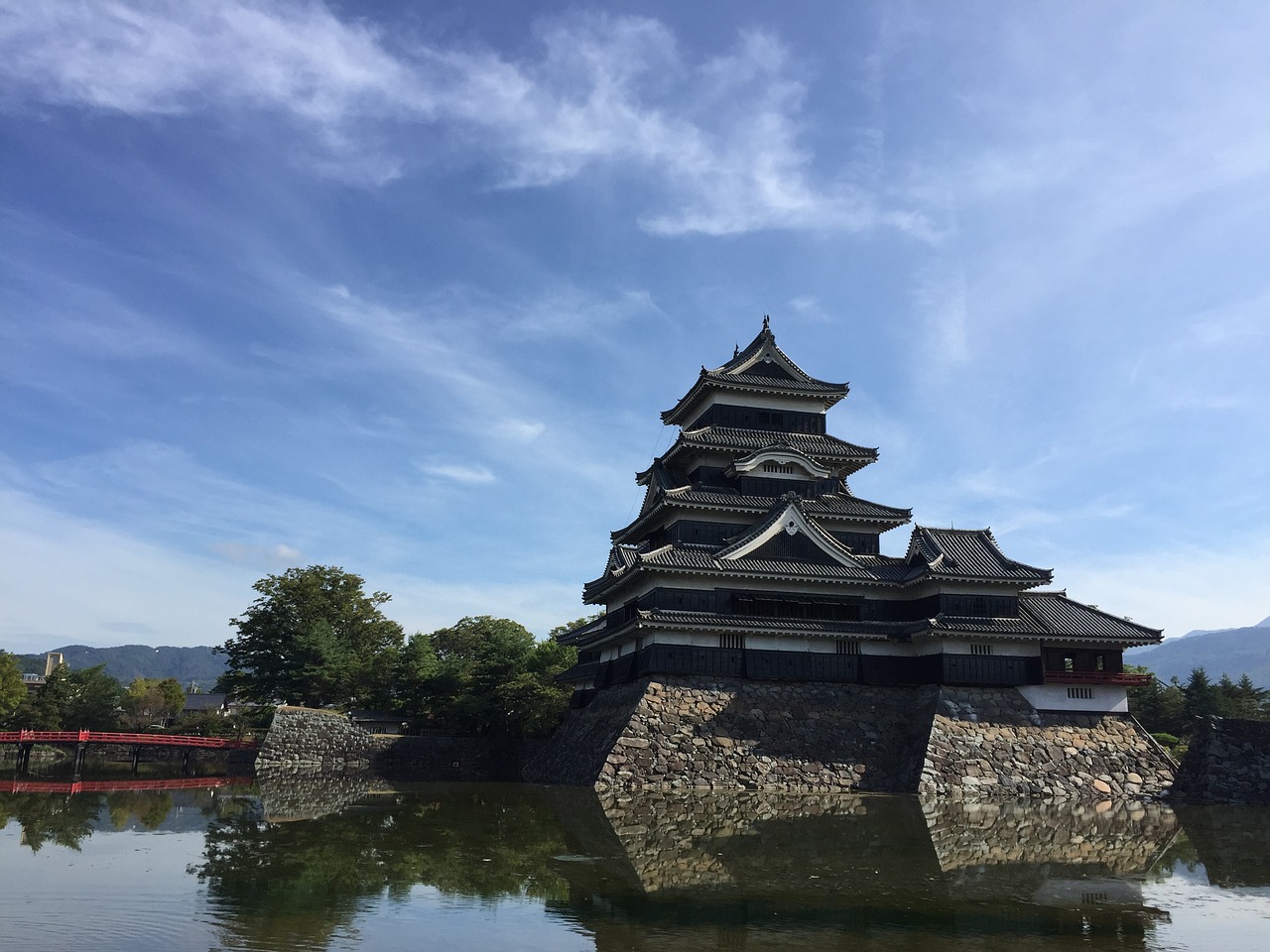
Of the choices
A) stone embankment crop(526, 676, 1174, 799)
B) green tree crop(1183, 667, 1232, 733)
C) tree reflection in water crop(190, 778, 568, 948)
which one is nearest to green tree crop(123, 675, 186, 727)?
stone embankment crop(526, 676, 1174, 799)

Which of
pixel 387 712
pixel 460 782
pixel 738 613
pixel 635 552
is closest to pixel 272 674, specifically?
pixel 387 712

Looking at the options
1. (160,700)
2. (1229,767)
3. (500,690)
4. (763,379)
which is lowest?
(1229,767)

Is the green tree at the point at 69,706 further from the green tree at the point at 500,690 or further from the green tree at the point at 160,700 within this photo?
the green tree at the point at 500,690

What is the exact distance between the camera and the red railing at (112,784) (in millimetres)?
32844

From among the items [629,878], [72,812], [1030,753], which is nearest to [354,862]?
[629,878]

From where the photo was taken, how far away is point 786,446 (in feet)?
121

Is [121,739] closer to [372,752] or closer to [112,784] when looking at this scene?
[112,784]

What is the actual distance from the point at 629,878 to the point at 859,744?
19.0m

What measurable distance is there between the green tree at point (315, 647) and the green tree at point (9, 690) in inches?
606

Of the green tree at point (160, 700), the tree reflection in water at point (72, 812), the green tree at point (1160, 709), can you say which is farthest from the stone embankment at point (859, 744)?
the green tree at point (160, 700)

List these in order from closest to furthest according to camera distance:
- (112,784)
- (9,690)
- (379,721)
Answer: (112,784) → (379,721) → (9,690)

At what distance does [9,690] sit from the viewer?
58.0 m

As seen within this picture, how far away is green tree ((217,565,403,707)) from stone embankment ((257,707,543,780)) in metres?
5.66

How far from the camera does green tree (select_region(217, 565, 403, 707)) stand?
48000mm
